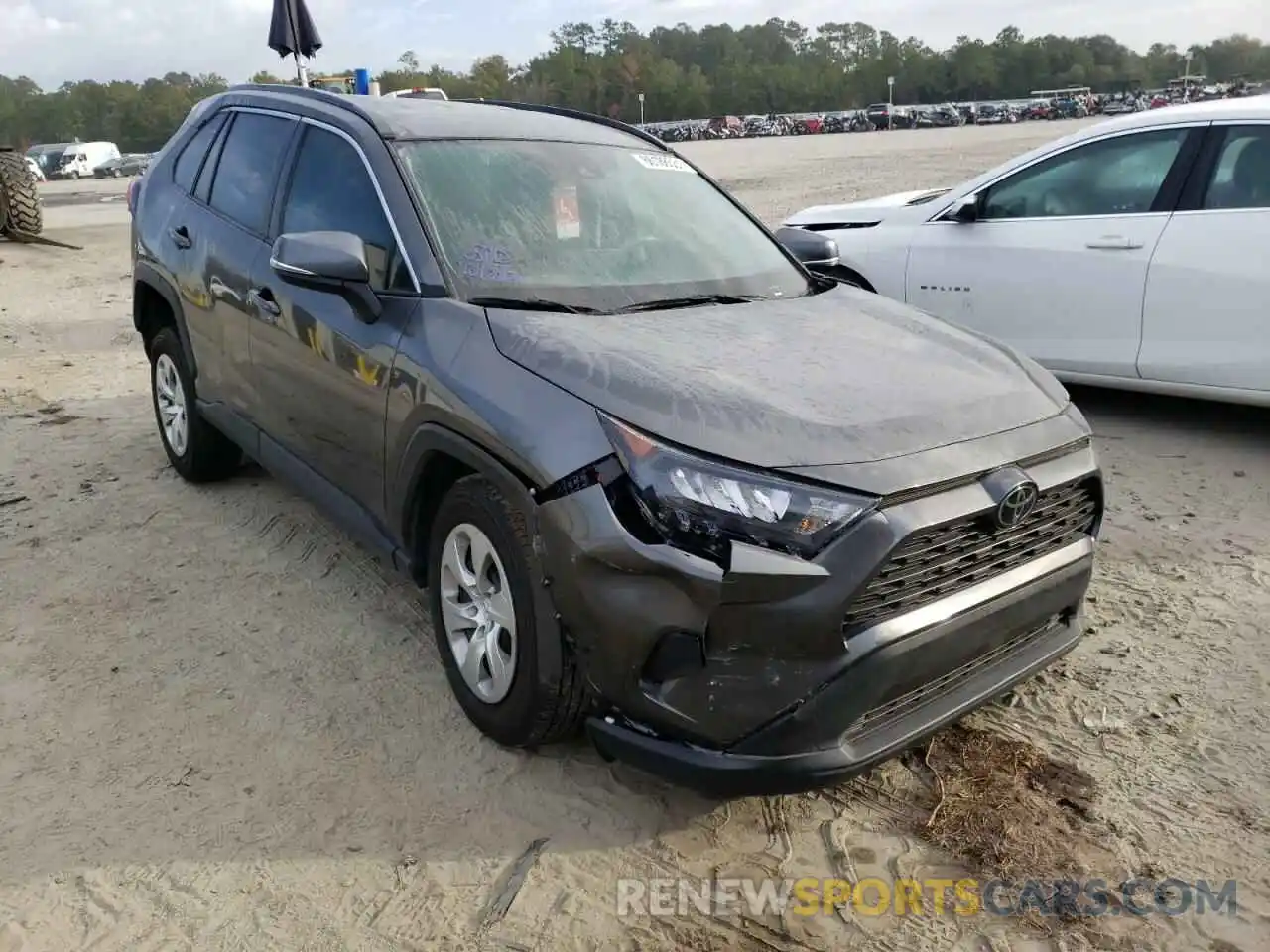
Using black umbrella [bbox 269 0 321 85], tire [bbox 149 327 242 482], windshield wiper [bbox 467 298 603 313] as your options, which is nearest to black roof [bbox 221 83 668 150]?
windshield wiper [bbox 467 298 603 313]

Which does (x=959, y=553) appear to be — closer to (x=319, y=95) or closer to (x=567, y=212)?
(x=567, y=212)

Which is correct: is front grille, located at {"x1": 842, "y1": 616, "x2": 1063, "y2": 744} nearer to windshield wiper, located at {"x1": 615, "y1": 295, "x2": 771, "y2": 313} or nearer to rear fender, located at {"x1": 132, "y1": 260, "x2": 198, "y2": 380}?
windshield wiper, located at {"x1": 615, "y1": 295, "x2": 771, "y2": 313}

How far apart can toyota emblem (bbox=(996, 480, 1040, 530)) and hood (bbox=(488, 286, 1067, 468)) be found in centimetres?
17

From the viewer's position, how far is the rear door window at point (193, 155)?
463 cm

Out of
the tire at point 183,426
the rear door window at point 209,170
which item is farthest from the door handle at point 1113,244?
the tire at point 183,426

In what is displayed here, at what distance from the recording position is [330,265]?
9.80 feet

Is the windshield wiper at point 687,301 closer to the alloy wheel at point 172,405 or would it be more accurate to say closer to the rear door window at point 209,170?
the rear door window at point 209,170

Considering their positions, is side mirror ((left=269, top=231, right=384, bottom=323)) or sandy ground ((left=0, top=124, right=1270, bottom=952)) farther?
side mirror ((left=269, top=231, right=384, bottom=323))

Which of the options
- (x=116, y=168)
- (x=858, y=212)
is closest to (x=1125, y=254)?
(x=858, y=212)

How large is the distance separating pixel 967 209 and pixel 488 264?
3.76 meters

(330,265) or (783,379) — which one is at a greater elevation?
(330,265)

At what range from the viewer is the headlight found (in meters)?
2.26

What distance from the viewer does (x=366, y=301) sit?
311 centimetres

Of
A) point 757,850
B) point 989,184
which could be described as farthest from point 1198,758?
point 989,184
